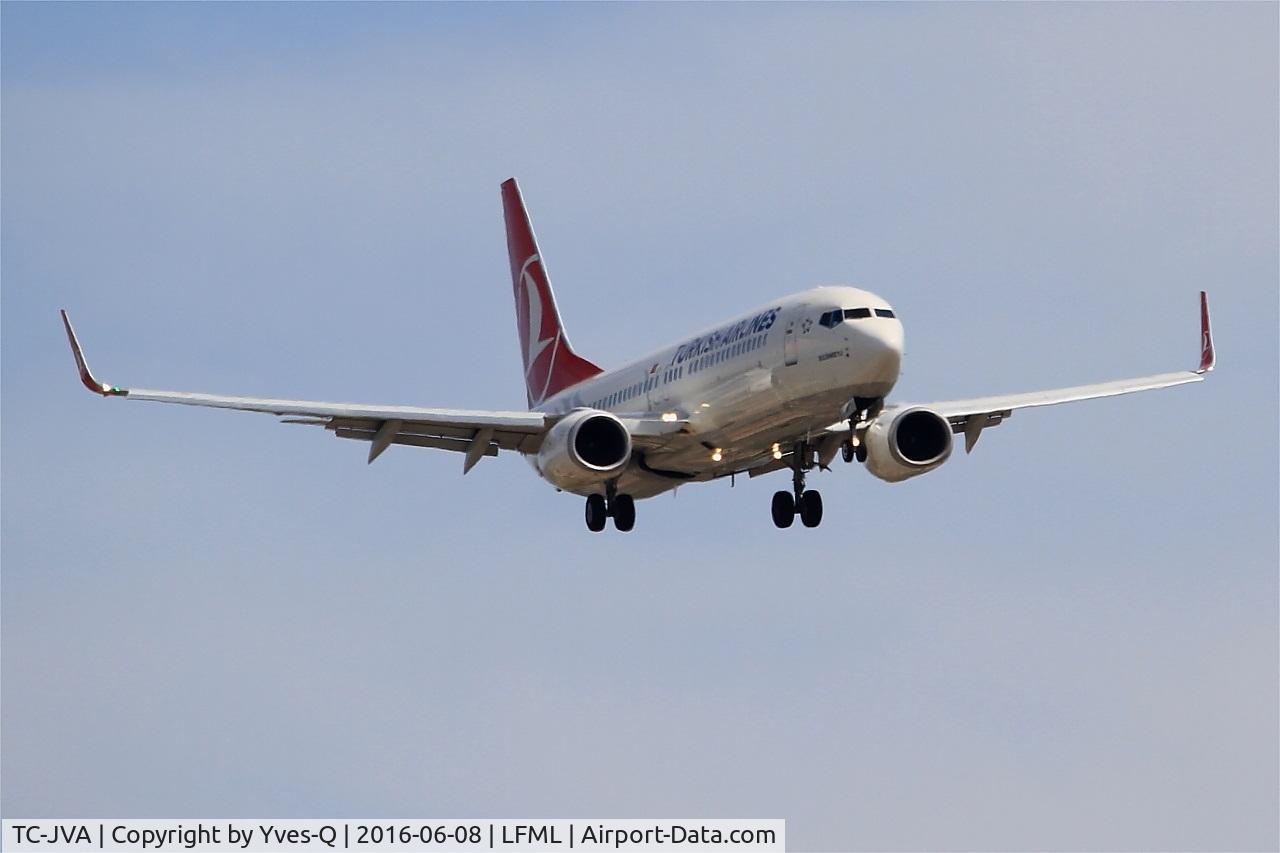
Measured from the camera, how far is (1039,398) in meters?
55.7

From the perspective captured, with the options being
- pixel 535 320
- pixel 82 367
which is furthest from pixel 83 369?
pixel 535 320

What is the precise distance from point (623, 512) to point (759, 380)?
6.33 m

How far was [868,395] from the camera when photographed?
4775 centimetres

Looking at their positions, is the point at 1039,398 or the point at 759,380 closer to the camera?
the point at 759,380

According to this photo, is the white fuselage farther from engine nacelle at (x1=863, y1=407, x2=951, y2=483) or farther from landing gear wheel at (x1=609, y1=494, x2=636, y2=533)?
engine nacelle at (x1=863, y1=407, x2=951, y2=483)

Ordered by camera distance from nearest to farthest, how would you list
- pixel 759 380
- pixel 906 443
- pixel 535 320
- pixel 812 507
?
1. pixel 759 380
2. pixel 906 443
3. pixel 812 507
4. pixel 535 320

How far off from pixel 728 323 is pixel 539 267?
18.6 m

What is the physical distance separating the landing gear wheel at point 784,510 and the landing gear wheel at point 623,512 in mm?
3210

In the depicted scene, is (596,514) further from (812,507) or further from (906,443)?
(906,443)

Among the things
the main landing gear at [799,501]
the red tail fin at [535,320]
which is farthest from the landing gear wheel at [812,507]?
the red tail fin at [535,320]

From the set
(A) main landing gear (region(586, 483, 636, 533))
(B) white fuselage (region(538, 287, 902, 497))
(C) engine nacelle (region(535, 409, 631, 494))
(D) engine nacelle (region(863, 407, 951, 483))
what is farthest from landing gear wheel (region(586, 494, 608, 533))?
(D) engine nacelle (region(863, 407, 951, 483))

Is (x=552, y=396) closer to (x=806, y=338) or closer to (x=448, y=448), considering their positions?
(x=448, y=448)

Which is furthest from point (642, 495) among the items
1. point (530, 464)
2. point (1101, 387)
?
point (1101, 387)

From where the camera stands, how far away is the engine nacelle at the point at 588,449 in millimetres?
51344
